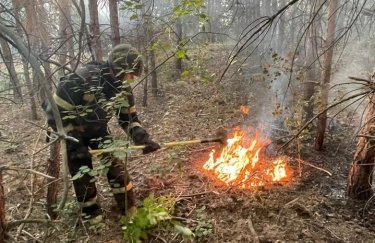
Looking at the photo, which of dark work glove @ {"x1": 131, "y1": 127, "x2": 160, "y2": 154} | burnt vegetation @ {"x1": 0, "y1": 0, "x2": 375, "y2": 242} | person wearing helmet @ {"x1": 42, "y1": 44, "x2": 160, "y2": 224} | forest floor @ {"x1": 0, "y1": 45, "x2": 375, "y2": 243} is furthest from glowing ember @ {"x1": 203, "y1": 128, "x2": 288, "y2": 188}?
person wearing helmet @ {"x1": 42, "y1": 44, "x2": 160, "y2": 224}

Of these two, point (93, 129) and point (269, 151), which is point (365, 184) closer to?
point (269, 151)

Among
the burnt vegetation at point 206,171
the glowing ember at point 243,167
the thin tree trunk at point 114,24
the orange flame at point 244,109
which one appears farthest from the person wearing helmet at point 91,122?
the orange flame at point 244,109

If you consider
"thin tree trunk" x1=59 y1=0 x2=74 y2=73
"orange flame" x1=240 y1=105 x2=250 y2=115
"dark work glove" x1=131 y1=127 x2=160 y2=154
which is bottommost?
"orange flame" x1=240 y1=105 x2=250 y2=115

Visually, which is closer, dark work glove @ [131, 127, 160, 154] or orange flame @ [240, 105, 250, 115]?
dark work glove @ [131, 127, 160, 154]

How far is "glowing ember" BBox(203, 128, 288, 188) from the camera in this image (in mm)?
5328

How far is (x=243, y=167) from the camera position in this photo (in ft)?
18.6

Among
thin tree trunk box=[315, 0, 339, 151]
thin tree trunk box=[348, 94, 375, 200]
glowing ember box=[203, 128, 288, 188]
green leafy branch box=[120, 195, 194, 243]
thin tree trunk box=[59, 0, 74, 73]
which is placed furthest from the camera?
thin tree trunk box=[315, 0, 339, 151]

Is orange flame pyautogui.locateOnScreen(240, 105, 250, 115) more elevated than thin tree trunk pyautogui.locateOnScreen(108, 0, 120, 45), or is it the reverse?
thin tree trunk pyautogui.locateOnScreen(108, 0, 120, 45)

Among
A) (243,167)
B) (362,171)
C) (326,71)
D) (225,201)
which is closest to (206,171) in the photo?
(243,167)

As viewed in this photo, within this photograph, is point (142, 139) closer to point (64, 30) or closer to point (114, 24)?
point (64, 30)

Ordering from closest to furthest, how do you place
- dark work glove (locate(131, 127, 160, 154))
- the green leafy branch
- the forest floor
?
the green leafy branch, the forest floor, dark work glove (locate(131, 127, 160, 154))

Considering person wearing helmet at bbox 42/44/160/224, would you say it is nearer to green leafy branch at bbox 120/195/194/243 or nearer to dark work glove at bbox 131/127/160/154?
dark work glove at bbox 131/127/160/154

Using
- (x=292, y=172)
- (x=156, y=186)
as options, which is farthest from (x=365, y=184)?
(x=156, y=186)

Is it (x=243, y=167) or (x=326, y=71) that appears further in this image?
(x=326, y=71)
